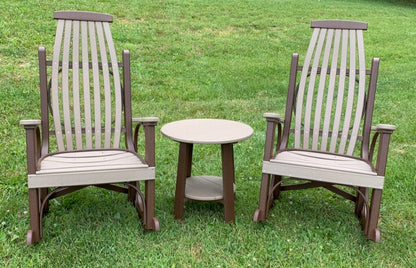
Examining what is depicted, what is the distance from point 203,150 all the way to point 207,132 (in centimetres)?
149

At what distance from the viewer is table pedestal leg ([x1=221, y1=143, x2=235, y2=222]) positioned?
3.18 meters

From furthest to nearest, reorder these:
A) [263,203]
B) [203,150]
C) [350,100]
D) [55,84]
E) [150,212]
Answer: [203,150] → [350,100] → [55,84] → [263,203] → [150,212]

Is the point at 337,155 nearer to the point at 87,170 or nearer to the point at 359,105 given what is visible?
the point at 359,105

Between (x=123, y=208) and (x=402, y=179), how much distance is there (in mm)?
2486

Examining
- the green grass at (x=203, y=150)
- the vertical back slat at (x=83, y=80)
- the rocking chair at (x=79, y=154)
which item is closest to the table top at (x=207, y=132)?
the rocking chair at (x=79, y=154)

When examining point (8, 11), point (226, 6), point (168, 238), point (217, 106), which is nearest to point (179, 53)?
point (217, 106)

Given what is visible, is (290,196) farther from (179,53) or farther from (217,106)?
(179,53)

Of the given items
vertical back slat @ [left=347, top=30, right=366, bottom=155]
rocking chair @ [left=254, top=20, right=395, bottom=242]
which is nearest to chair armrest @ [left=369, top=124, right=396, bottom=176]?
rocking chair @ [left=254, top=20, right=395, bottom=242]

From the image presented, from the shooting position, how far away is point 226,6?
1305cm

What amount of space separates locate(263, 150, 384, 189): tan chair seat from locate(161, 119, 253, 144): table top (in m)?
0.31

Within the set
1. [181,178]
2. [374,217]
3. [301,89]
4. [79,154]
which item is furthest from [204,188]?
[374,217]

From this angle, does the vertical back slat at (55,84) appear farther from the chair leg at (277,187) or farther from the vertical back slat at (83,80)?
the chair leg at (277,187)

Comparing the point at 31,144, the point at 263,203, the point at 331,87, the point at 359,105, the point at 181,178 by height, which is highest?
the point at 331,87

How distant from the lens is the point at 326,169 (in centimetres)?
294
